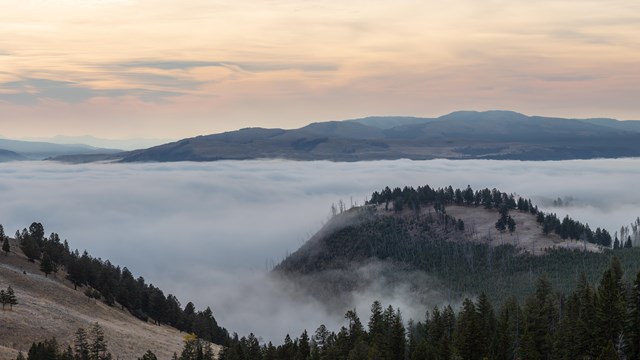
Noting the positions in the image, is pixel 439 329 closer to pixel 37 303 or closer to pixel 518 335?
pixel 518 335

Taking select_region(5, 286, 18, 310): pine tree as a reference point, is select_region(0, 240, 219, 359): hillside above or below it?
below

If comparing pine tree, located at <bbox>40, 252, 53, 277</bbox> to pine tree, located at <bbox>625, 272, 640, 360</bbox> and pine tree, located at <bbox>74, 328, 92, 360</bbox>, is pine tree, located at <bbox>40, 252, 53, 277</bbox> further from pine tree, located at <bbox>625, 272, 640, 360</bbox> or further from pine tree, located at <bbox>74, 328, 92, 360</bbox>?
pine tree, located at <bbox>625, 272, 640, 360</bbox>

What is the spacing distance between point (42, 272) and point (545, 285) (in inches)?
5063

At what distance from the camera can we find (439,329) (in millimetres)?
108938

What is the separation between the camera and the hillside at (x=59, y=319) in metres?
118

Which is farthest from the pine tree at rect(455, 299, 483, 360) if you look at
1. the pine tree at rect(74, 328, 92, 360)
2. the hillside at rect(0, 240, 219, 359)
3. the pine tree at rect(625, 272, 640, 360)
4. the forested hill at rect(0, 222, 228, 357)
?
the forested hill at rect(0, 222, 228, 357)

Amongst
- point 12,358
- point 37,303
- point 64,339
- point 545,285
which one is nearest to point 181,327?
point 37,303

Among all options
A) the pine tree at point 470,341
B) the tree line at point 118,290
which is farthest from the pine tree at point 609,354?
the tree line at point 118,290

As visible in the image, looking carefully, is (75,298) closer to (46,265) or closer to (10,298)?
(46,265)

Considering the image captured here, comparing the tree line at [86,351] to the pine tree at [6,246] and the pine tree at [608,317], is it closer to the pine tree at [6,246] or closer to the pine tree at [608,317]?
the pine tree at [608,317]

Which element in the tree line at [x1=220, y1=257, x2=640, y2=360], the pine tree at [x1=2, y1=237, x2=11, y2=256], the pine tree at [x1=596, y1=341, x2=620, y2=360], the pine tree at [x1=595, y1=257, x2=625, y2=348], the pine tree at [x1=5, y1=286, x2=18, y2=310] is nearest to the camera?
the pine tree at [x1=596, y1=341, x2=620, y2=360]

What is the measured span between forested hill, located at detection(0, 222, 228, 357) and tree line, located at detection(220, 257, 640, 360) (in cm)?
3951

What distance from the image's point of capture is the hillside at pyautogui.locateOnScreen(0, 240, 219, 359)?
118 m

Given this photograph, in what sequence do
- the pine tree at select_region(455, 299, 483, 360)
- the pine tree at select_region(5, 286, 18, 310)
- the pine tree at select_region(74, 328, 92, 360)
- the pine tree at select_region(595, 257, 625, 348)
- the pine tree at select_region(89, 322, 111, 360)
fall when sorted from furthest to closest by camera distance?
the pine tree at select_region(5, 286, 18, 310) < the pine tree at select_region(89, 322, 111, 360) < the pine tree at select_region(74, 328, 92, 360) < the pine tree at select_region(455, 299, 483, 360) < the pine tree at select_region(595, 257, 625, 348)
